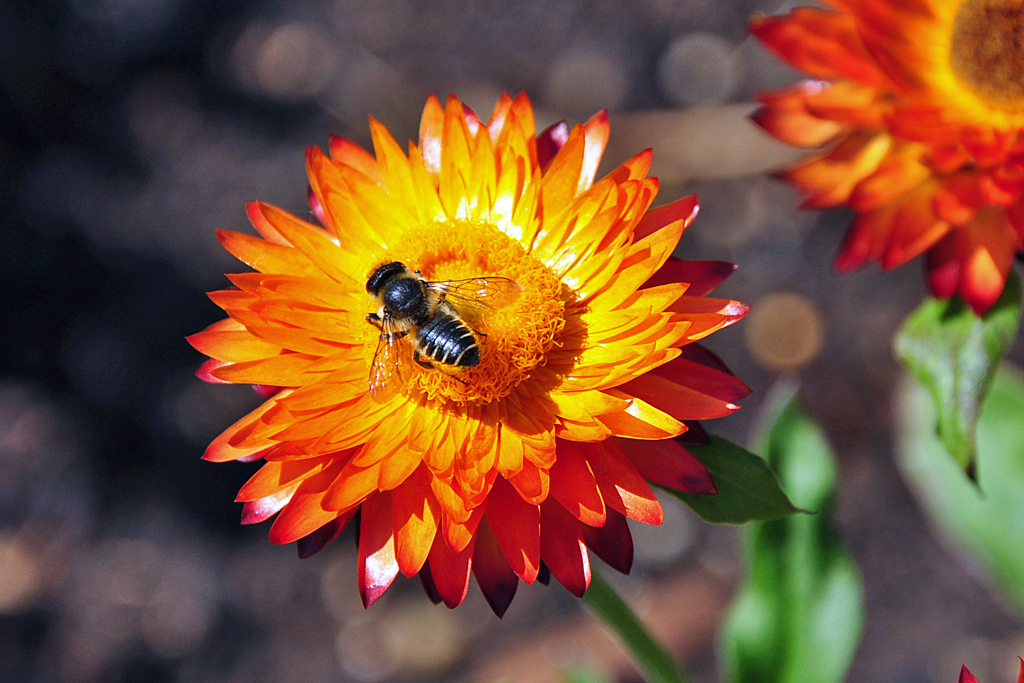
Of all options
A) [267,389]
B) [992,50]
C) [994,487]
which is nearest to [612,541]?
[267,389]

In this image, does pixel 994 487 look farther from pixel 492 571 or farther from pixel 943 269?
pixel 492 571

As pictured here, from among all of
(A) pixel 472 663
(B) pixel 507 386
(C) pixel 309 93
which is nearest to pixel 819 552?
(B) pixel 507 386

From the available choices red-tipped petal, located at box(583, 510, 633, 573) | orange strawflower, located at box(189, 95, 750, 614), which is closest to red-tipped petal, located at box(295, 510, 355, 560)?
orange strawflower, located at box(189, 95, 750, 614)

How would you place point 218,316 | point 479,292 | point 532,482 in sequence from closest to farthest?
point 532,482 < point 479,292 < point 218,316

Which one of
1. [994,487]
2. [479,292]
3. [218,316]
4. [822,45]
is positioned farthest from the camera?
[218,316]

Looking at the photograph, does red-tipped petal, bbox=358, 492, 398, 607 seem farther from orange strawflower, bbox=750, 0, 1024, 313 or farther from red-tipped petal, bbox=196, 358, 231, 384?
orange strawflower, bbox=750, 0, 1024, 313

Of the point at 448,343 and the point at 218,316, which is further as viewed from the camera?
the point at 218,316

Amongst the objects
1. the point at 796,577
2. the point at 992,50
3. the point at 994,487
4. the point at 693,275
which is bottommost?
the point at 994,487
